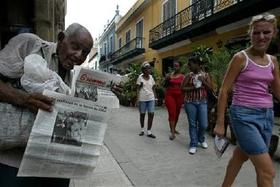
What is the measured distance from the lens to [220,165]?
6.55 m

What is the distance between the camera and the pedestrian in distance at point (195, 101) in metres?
7.70

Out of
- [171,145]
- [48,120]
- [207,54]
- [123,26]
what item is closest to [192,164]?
[171,145]

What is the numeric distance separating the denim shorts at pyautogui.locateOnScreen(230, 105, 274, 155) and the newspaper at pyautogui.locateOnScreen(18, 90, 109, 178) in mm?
2059

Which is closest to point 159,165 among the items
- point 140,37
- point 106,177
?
point 106,177

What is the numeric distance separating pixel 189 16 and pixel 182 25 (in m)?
1.13

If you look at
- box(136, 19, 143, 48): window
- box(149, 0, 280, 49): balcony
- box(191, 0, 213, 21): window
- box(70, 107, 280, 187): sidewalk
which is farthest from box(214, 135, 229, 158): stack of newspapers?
box(136, 19, 143, 48): window

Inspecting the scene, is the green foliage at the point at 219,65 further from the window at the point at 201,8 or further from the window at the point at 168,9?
the window at the point at 168,9

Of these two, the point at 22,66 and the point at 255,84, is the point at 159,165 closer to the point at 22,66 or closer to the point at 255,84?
the point at 255,84

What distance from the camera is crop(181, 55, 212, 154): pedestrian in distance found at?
25.3 ft

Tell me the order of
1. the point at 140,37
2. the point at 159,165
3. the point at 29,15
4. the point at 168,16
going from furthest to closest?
1. the point at 140,37
2. the point at 168,16
3. the point at 29,15
4. the point at 159,165

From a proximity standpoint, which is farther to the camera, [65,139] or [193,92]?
[193,92]

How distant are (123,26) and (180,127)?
3062 centimetres

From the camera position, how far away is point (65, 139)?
2.06m

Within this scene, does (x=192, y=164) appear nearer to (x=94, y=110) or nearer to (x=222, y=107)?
(x=222, y=107)
